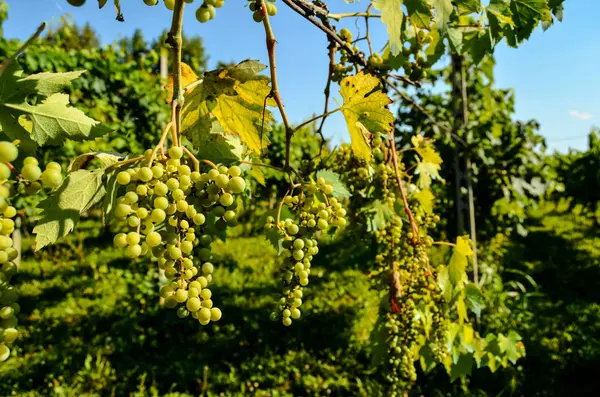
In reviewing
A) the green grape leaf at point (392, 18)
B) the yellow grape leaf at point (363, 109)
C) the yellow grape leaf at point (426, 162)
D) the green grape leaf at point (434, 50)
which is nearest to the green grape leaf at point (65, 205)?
the yellow grape leaf at point (363, 109)

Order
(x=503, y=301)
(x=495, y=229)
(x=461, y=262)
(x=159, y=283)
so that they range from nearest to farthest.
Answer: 1. (x=461, y=262)
2. (x=503, y=301)
3. (x=159, y=283)
4. (x=495, y=229)

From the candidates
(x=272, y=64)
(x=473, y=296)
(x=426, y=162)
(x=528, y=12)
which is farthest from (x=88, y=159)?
(x=426, y=162)

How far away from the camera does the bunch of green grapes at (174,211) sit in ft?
2.35

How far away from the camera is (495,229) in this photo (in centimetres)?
561

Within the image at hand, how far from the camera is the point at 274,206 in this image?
6.07 ft

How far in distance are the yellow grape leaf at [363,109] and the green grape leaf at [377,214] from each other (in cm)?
76

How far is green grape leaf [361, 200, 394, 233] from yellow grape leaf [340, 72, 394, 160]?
0.76 metres

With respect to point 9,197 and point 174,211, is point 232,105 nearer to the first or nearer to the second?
point 174,211

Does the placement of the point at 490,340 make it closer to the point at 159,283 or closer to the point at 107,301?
the point at 159,283

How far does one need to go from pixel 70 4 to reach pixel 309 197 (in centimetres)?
60

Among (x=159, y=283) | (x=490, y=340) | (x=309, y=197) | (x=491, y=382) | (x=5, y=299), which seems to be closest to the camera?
(x=5, y=299)

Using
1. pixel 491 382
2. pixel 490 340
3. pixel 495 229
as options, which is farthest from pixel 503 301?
pixel 490 340

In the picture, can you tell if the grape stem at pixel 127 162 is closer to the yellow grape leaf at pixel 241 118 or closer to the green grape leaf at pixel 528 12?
the yellow grape leaf at pixel 241 118

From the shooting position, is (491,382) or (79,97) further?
(79,97)
